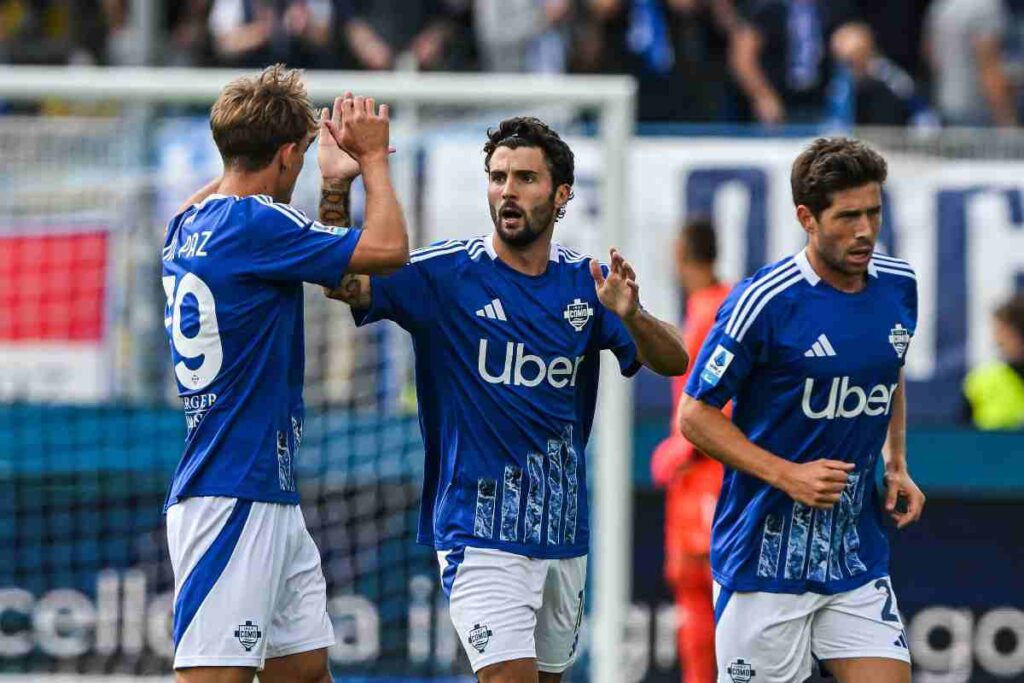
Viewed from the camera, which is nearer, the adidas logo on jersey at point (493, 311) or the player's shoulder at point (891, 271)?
the adidas logo on jersey at point (493, 311)

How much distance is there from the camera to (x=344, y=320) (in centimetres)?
950

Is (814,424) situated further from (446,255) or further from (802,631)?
(446,255)

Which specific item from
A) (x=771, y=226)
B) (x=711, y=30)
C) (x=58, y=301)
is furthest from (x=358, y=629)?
(x=711, y=30)

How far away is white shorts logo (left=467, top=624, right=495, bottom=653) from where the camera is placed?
533cm

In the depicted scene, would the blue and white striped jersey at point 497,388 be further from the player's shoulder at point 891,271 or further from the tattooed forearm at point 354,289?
the player's shoulder at point 891,271

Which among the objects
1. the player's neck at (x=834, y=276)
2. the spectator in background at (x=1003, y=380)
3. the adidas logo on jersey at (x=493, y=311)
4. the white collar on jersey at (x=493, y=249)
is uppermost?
the white collar on jersey at (x=493, y=249)

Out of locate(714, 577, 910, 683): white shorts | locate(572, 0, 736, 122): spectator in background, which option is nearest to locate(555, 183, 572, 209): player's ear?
locate(714, 577, 910, 683): white shorts

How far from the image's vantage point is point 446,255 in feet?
18.4

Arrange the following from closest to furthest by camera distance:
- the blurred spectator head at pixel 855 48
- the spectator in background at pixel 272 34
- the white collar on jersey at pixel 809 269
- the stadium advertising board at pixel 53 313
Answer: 1. the white collar on jersey at pixel 809 269
2. the stadium advertising board at pixel 53 313
3. the blurred spectator head at pixel 855 48
4. the spectator in background at pixel 272 34

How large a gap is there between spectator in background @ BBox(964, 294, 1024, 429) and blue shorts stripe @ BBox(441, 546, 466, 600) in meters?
4.91

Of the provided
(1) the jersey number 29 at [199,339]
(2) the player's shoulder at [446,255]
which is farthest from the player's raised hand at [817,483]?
(1) the jersey number 29 at [199,339]

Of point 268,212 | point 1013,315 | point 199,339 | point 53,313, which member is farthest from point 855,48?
point 199,339

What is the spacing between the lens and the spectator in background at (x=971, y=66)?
465 inches

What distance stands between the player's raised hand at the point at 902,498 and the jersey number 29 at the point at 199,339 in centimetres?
224
